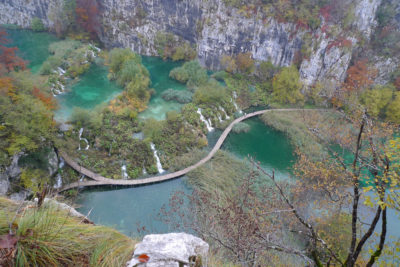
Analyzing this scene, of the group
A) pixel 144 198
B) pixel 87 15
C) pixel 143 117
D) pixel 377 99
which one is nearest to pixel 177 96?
pixel 143 117

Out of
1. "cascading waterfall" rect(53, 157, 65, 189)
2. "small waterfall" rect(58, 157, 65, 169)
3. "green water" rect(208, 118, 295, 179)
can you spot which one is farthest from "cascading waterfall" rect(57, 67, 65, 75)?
"green water" rect(208, 118, 295, 179)

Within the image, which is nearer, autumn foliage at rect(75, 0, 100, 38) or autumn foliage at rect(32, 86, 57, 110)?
autumn foliage at rect(32, 86, 57, 110)

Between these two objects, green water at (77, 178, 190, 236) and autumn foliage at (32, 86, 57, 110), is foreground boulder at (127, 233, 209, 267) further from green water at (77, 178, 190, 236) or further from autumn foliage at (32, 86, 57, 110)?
autumn foliage at (32, 86, 57, 110)

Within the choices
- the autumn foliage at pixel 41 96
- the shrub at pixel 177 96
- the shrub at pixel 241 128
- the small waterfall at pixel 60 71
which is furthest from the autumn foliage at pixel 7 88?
the shrub at pixel 241 128

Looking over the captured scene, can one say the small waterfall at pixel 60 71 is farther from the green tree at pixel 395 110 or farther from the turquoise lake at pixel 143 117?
the green tree at pixel 395 110

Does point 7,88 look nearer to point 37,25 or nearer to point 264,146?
point 264,146

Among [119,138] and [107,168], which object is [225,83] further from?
[107,168]
